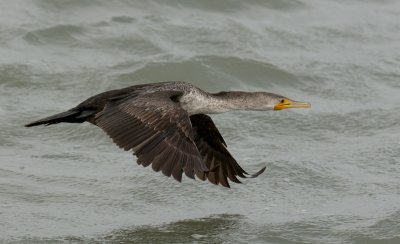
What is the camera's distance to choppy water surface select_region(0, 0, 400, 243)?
27.6ft

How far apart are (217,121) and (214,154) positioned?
2.02 m

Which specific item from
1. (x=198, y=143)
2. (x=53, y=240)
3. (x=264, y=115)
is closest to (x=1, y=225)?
(x=53, y=240)

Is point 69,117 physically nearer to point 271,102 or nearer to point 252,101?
point 252,101

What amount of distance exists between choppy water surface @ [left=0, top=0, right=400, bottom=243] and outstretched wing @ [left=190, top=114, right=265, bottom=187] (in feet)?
0.65

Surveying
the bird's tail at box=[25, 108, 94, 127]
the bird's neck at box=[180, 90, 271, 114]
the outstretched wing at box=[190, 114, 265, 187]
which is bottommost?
the outstretched wing at box=[190, 114, 265, 187]

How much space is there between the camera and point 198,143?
9422mm

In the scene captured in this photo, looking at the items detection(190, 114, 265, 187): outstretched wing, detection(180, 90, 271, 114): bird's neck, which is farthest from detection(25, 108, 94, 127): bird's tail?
detection(190, 114, 265, 187): outstretched wing

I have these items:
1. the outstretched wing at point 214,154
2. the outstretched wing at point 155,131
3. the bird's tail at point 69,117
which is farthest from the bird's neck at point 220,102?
the bird's tail at point 69,117

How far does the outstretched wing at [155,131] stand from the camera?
759 centimetres

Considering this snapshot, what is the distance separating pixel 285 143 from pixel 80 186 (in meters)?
2.61

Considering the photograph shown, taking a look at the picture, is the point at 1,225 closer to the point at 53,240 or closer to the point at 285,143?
the point at 53,240

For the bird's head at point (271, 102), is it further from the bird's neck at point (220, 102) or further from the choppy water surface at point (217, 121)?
the choppy water surface at point (217, 121)

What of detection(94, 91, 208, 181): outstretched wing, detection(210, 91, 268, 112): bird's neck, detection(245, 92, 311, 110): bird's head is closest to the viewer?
detection(94, 91, 208, 181): outstretched wing

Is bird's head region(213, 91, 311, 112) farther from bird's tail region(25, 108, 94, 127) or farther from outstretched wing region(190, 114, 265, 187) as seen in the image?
bird's tail region(25, 108, 94, 127)
